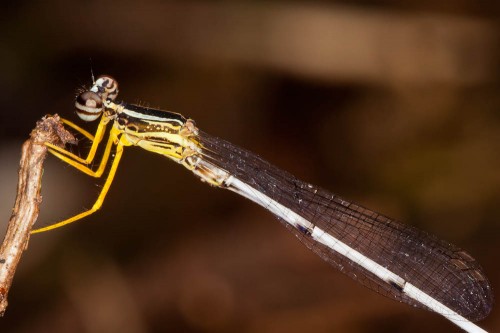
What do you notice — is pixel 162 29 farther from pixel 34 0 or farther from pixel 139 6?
pixel 34 0

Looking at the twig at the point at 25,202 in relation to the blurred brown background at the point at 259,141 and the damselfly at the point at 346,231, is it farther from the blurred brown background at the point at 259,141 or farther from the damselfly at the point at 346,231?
the blurred brown background at the point at 259,141

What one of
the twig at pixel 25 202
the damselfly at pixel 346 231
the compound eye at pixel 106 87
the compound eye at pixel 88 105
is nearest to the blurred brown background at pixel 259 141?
the damselfly at pixel 346 231

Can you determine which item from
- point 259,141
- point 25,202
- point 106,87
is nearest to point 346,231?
point 259,141

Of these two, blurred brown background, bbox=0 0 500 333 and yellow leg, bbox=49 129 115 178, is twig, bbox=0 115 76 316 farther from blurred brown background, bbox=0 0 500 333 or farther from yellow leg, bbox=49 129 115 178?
blurred brown background, bbox=0 0 500 333

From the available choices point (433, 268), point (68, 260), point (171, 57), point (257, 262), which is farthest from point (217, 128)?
point (433, 268)

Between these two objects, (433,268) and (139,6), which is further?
(139,6)

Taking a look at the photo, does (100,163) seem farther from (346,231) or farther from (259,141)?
(259,141)
